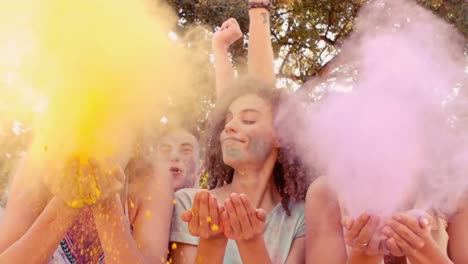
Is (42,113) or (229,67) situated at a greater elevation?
(229,67)

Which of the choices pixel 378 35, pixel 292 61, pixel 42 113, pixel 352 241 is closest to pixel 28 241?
pixel 42 113

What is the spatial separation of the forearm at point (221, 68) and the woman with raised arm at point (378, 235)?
41.2 inches

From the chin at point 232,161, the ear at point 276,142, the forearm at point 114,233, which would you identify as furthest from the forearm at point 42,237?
the ear at point 276,142

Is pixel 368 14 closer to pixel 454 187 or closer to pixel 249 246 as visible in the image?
pixel 454 187

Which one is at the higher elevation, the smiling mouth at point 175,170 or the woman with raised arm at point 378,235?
the smiling mouth at point 175,170

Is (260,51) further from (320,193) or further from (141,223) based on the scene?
(141,223)

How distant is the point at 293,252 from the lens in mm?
3711

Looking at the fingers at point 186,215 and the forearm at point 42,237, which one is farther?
the forearm at point 42,237

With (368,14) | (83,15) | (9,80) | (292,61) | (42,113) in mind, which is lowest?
(42,113)

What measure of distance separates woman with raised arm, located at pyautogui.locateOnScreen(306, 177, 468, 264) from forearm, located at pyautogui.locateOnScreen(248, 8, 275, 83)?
3.37 feet

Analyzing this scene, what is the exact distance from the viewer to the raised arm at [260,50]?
14.6 feet

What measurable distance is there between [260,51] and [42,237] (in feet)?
6.43

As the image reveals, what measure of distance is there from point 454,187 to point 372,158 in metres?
0.61

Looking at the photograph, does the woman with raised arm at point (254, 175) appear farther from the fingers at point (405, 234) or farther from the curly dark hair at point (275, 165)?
the fingers at point (405, 234)
